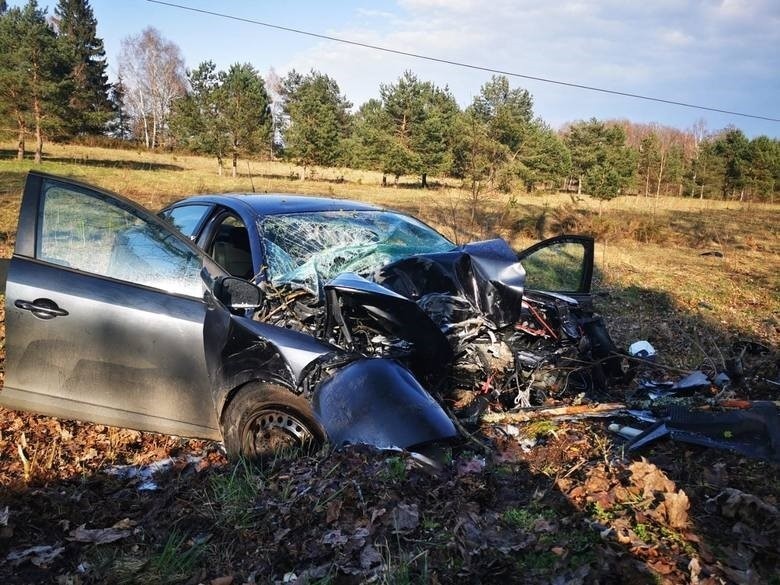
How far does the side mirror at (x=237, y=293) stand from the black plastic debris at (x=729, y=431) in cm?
216

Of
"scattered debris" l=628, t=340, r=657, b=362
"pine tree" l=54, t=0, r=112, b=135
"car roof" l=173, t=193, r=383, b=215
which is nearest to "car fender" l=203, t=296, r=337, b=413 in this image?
"car roof" l=173, t=193, r=383, b=215

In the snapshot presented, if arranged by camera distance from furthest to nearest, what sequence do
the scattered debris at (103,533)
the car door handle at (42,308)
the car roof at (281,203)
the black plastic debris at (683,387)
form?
the car roof at (281,203) < the black plastic debris at (683,387) < the car door handle at (42,308) < the scattered debris at (103,533)

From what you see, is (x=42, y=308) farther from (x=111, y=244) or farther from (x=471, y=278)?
(x=471, y=278)

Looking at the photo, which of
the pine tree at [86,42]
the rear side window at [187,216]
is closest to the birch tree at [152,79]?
the pine tree at [86,42]

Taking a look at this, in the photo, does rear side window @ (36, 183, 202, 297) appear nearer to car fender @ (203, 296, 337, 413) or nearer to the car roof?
car fender @ (203, 296, 337, 413)

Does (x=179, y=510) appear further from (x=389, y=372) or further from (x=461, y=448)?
(x=461, y=448)

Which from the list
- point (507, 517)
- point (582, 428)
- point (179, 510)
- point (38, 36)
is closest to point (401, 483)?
point (507, 517)

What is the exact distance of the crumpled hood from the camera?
3732mm

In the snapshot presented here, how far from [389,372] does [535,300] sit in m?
1.76

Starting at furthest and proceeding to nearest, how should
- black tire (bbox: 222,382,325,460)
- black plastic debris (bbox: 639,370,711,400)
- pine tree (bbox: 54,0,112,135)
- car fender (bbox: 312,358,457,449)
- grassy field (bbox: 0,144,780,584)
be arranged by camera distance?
pine tree (bbox: 54,0,112,135)
black plastic debris (bbox: 639,370,711,400)
black tire (bbox: 222,382,325,460)
car fender (bbox: 312,358,457,449)
grassy field (bbox: 0,144,780,584)

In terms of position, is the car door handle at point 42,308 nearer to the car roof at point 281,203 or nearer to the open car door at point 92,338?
the open car door at point 92,338

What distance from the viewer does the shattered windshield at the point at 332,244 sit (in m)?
3.80

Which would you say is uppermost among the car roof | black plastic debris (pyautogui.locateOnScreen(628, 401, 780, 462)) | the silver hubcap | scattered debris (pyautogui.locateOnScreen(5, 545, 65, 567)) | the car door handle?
the car roof

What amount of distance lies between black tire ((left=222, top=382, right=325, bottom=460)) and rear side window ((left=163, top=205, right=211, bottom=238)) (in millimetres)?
1946
